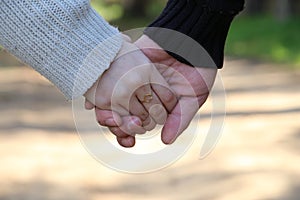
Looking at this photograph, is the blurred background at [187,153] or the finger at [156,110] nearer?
the finger at [156,110]

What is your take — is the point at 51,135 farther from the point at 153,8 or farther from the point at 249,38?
the point at 153,8

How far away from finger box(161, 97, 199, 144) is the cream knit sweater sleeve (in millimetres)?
339

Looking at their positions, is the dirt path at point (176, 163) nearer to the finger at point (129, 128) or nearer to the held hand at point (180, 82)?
the held hand at point (180, 82)

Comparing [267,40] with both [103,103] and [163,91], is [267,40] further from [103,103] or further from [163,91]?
[103,103]

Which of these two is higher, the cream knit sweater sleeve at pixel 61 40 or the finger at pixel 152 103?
the cream knit sweater sleeve at pixel 61 40

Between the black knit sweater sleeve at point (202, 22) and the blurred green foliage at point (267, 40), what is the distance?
7.23m

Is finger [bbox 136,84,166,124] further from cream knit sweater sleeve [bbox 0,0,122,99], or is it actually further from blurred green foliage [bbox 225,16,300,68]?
blurred green foliage [bbox 225,16,300,68]

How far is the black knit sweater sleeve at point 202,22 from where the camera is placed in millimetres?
2713

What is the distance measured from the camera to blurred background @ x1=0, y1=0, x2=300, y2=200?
4969 millimetres

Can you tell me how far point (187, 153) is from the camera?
19.3 ft

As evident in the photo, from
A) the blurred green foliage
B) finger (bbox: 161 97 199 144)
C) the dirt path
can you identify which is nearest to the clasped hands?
finger (bbox: 161 97 199 144)

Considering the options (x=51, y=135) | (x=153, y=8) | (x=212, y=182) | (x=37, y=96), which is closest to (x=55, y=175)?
(x=212, y=182)

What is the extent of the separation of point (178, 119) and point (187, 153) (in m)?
3.16

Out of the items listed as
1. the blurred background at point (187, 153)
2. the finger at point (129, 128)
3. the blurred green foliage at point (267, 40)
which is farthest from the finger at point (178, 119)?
the blurred green foliage at point (267, 40)
